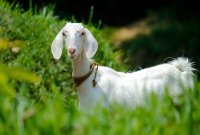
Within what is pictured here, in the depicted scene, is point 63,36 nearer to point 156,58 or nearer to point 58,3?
point 58,3

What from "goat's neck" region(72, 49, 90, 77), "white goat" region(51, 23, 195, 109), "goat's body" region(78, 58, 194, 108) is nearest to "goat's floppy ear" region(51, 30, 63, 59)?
"white goat" region(51, 23, 195, 109)

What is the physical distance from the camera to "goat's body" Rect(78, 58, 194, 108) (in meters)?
2.73

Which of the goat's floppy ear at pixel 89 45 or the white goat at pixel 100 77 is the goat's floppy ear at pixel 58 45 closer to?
the white goat at pixel 100 77

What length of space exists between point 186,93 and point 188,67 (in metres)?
1.81

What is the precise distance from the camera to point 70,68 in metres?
4.15

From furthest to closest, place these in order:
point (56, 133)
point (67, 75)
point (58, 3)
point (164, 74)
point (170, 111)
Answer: point (58, 3) < point (67, 75) < point (164, 74) < point (170, 111) < point (56, 133)

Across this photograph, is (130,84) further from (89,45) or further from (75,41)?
(75,41)

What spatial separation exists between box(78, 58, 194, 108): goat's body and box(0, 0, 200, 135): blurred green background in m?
0.40

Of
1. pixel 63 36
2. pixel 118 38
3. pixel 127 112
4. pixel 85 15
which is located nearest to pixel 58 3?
pixel 85 15

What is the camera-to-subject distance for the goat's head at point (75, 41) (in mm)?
2557

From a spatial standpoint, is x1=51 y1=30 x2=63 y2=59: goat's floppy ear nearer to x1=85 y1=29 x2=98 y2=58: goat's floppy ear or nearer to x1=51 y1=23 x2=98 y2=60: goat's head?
x1=51 y1=23 x2=98 y2=60: goat's head

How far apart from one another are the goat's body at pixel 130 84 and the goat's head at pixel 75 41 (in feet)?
1.02

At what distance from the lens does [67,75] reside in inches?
160

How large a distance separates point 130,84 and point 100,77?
1.23 ft
